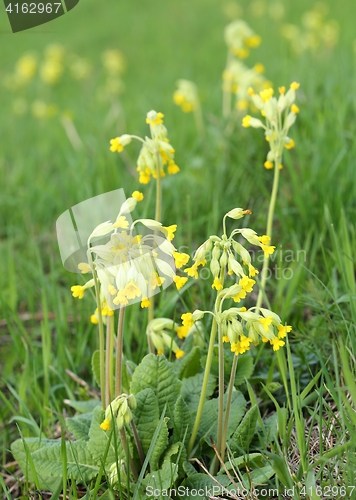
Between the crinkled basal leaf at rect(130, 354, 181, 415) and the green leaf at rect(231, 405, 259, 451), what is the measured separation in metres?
0.25

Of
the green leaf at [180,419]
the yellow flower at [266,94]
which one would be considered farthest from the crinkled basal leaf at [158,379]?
the yellow flower at [266,94]

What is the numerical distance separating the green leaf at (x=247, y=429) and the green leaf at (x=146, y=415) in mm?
282

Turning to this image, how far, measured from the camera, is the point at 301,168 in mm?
3432

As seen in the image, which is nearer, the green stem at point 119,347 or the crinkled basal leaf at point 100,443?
the green stem at point 119,347

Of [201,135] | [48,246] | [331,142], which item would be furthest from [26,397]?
[201,135]

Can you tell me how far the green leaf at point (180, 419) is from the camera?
1.95 metres

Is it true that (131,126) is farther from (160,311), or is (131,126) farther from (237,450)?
(237,450)

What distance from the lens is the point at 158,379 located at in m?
2.04

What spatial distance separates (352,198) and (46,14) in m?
1.86

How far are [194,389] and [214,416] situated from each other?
0.55 feet

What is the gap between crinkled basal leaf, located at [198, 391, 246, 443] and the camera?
202cm

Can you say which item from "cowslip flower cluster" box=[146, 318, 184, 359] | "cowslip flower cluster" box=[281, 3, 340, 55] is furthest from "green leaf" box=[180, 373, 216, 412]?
"cowslip flower cluster" box=[281, 3, 340, 55]

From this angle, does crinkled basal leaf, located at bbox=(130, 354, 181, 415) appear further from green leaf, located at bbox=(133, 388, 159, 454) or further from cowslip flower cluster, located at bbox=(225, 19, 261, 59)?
cowslip flower cluster, located at bbox=(225, 19, 261, 59)

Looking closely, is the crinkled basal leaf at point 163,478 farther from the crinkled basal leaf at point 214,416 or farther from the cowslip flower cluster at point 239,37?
the cowslip flower cluster at point 239,37
